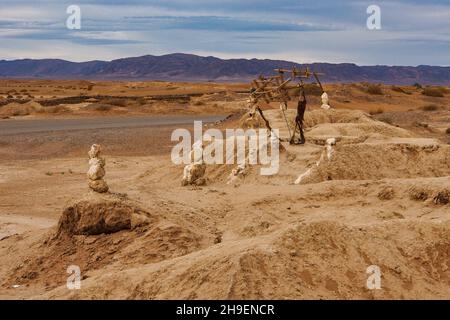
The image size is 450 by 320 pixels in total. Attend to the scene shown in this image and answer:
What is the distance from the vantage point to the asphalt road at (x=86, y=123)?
1409 inches

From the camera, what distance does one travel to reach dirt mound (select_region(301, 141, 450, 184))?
1406 centimetres

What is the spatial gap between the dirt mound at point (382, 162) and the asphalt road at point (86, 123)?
22.3 m

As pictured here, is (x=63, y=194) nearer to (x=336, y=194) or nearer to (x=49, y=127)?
(x=336, y=194)

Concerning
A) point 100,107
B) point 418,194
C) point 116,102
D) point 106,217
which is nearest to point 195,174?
point 106,217

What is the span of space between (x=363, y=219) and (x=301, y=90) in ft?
24.9

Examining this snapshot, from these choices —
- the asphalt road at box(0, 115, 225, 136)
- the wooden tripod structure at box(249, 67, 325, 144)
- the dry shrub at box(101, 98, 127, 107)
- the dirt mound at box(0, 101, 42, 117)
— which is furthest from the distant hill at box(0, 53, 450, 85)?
the wooden tripod structure at box(249, 67, 325, 144)

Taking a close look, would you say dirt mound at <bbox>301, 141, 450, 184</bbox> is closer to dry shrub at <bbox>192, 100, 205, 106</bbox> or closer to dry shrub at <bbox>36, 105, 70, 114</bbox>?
dry shrub at <bbox>36, 105, 70, 114</bbox>

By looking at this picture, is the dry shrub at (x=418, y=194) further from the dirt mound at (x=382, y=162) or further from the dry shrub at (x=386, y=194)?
the dirt mound at (x=382, y=162)

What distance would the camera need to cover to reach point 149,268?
768 cm

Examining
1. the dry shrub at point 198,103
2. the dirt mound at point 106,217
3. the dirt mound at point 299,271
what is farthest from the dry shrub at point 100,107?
the dirt mound at point 299,271

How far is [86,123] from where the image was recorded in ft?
129

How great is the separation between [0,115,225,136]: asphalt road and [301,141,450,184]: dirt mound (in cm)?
2234

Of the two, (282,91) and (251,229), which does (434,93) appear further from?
(251,229)

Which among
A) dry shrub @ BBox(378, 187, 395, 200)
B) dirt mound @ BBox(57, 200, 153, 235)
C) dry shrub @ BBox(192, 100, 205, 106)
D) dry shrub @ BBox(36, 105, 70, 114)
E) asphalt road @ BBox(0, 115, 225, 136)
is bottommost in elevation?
asphalt road @ BBox(0, 115, 225, 136)
